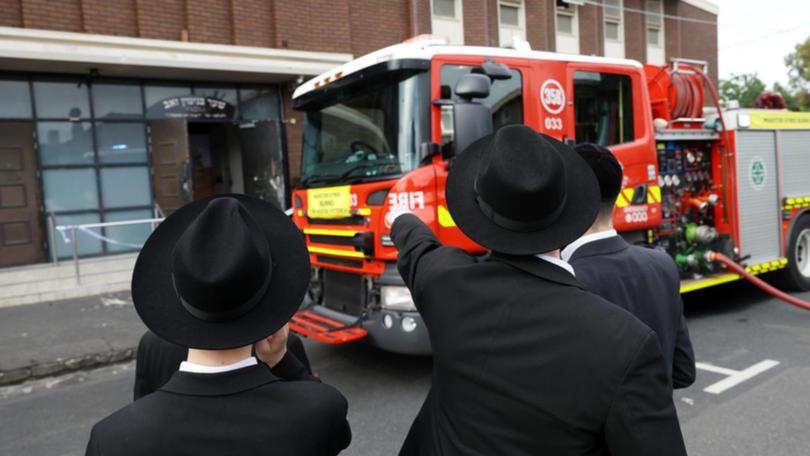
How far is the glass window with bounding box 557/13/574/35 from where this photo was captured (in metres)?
16.2

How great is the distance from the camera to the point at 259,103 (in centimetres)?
1216

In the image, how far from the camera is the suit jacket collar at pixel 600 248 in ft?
7.69

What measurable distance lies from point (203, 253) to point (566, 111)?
181 inches

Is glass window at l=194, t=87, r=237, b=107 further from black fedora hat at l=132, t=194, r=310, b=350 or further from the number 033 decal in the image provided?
black fedora hat at l=132, t=194, r=310, b=350

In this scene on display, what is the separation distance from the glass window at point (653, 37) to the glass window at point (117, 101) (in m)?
14.9

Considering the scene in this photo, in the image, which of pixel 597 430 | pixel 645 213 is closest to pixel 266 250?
pixel 597 430

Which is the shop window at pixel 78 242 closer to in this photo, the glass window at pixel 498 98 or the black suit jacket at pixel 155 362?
the glass window at pixel 498 98

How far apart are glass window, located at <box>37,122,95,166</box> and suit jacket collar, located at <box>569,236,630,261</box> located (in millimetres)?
10222

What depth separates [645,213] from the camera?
587 cm

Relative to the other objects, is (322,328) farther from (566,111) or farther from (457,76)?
(566,111)

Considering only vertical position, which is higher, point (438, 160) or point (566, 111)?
point (566, 111)

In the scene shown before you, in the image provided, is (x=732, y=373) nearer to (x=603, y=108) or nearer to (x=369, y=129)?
(x=603, y=108)

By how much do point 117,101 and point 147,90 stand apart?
56 centimetres

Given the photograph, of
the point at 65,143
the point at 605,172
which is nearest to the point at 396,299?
the point at 605,172
